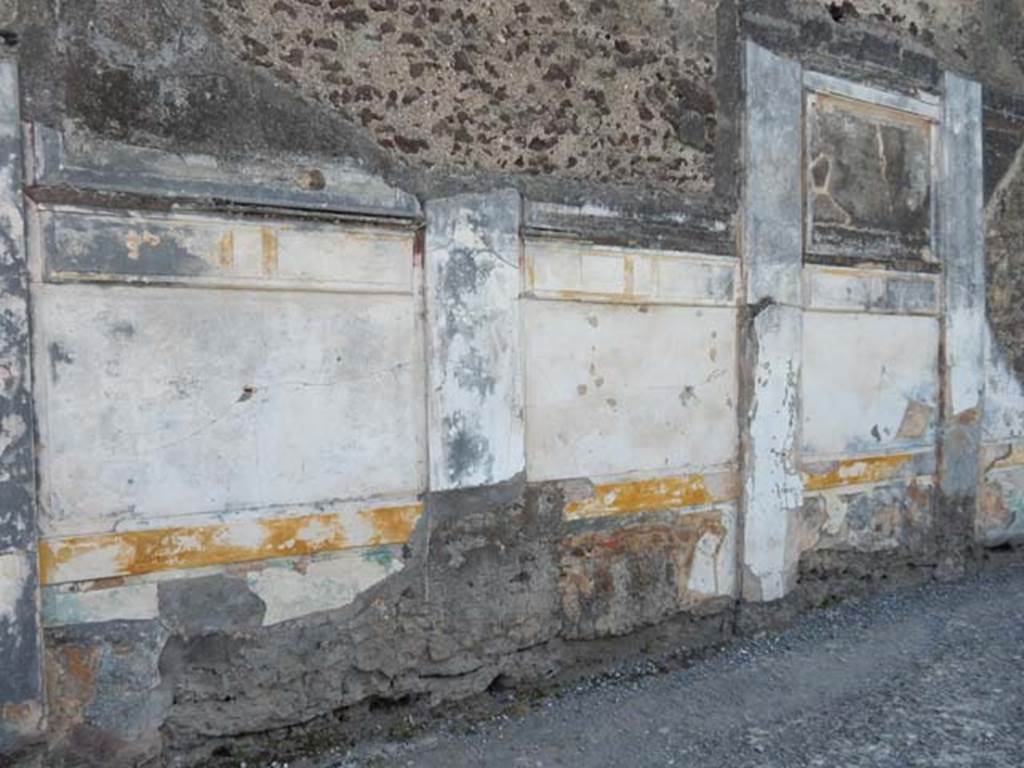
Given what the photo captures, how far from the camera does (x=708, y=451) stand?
12.8ft

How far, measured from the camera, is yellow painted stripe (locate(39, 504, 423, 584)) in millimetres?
2568

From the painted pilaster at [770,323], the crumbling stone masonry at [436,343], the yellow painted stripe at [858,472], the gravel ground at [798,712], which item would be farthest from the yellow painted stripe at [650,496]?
the gravel ground at [798,712]

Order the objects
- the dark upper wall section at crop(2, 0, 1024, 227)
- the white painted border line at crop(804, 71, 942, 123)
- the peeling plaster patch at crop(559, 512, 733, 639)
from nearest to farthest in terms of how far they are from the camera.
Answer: the dark upper wall section at crop(2, 0, 1024, 227) → the peeling plaster patch at crop(559, 512, 733, 639) → the white painted border line at crop(804, 71, 942, 123)

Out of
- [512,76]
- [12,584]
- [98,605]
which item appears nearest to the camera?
[12,584]

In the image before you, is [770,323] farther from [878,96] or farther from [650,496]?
[878,96]

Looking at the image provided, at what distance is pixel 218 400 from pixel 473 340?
3.03 feet

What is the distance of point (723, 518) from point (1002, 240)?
8.58 ft

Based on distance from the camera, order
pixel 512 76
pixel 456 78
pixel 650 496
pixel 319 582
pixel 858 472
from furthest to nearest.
Answer: pixel 858 472
pixel 650 496
pixel 512 76
pixel 456 78
pixel 319 582

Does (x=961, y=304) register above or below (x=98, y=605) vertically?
above

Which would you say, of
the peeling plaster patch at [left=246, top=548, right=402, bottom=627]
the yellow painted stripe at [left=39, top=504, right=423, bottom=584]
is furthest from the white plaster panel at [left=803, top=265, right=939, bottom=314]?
the peeling plaster patch at [left=246, top=548, right=402, bottom=627]

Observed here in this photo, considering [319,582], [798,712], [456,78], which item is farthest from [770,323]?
[319,582]

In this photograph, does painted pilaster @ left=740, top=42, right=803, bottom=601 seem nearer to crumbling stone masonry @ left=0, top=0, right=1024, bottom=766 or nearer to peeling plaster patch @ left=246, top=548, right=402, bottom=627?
crumbling stone masonry @ left=0, top=0, right=1024, bottom=766

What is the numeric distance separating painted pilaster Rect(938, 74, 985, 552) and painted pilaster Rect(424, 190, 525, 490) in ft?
9.04

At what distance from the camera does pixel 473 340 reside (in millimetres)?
3219
